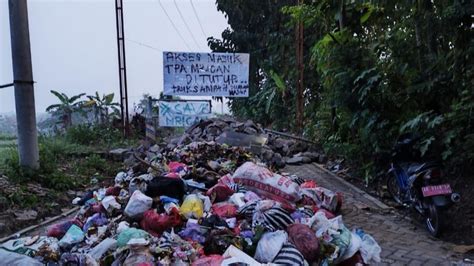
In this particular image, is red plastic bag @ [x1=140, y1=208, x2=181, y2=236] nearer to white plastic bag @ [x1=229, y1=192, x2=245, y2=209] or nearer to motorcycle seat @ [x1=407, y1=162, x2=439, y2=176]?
white plastic bag @ [x1=229, y1=192, x2=245, y2=209]

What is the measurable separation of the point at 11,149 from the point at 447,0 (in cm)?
705

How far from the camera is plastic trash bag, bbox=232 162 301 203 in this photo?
4664mm

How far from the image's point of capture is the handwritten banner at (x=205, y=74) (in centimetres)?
954

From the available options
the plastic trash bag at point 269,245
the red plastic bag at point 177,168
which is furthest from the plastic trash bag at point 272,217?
the red plastic bag at point 177,168

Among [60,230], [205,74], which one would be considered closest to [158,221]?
[60,230]

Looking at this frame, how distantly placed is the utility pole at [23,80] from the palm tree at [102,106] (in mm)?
5697

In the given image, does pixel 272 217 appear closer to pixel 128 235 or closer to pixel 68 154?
pixel 128 235

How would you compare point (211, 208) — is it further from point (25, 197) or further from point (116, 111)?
point (116, 111)

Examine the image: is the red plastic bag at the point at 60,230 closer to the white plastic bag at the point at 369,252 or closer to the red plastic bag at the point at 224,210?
the red plastic bag at the point at 224,210

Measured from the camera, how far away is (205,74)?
32.0 ft

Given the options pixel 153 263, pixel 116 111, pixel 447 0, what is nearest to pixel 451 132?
pixel 447 0

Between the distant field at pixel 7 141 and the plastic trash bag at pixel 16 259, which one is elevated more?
the distant field at pixel 7 141

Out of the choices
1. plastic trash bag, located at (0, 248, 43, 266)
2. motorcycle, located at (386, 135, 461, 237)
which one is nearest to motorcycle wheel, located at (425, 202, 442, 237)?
motorcycle, located at (386, 135, 461, 237)

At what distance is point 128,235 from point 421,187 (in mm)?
3065
